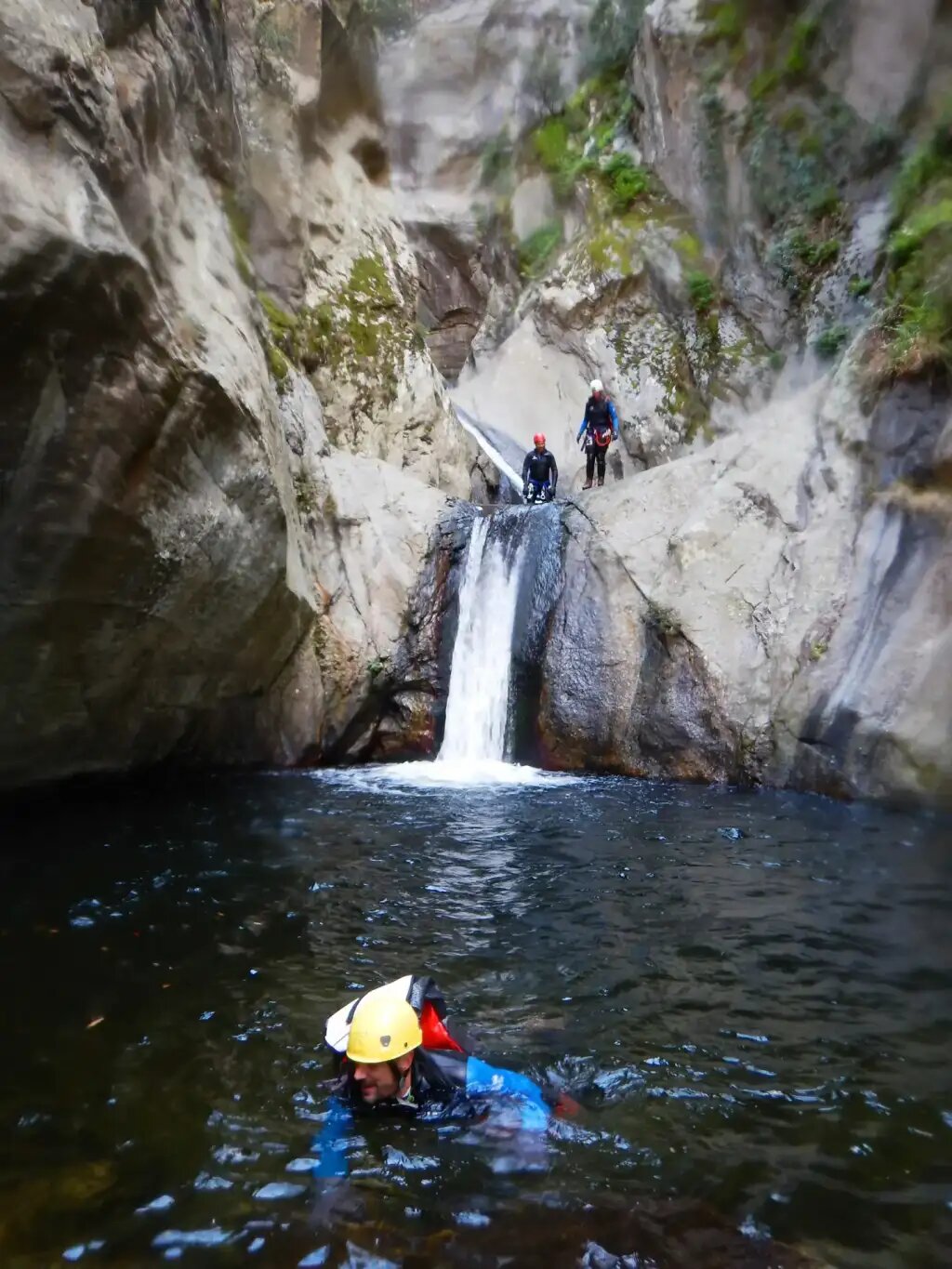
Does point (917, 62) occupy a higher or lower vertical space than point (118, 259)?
higher

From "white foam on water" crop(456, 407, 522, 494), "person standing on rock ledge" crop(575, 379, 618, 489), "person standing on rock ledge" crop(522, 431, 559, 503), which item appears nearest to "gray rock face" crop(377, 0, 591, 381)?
"white foam on water" crop(456, 407, 522, 494)

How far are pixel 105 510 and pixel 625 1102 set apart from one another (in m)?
5.80

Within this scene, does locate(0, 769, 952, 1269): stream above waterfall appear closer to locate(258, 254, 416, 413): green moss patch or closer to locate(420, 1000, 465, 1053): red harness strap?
locate(420, 1000, 465, 1053): red harness strap

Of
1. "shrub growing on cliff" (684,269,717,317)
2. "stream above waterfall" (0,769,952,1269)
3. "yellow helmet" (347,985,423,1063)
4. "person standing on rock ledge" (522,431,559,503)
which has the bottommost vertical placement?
"stream above waterfall" (0,769,952,1269)

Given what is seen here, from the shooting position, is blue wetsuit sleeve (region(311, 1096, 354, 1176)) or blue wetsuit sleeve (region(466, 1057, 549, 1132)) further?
blue wetsuit sleeve (region(466, 1057, 549, 1132))

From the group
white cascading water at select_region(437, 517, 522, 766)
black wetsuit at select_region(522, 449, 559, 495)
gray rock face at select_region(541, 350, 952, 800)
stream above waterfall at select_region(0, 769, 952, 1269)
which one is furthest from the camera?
black wetsuit at select_region(522, 449, 559, 495)

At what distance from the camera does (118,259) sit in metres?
6.27

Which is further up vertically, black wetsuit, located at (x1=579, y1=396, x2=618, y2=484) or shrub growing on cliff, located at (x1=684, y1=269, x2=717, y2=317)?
shrub growing on cliff, located at (x1=684, y1=269, x2=717, y2=317)

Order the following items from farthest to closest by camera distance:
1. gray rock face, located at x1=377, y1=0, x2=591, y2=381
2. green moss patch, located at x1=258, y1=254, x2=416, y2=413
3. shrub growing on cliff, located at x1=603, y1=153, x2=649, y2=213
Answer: gray rock face, located at x1=377, y1=0, x2=591, y2=381 < shrub growing on cliff, located at x1=603, y1=153, x2=649, y2=213 < green moss patch, located at x1=258, y1=254, x2=416, y2=413

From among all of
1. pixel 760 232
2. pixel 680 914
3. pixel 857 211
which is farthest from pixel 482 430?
pixel 680 914

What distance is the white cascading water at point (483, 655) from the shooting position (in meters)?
13.5

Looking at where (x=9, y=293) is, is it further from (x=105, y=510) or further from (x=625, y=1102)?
(x=625, y=1102)

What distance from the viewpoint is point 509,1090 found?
3.77 m

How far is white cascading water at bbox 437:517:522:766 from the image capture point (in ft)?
44.4
